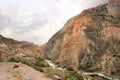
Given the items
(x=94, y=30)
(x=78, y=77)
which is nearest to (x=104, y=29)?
(x=94, y=30)

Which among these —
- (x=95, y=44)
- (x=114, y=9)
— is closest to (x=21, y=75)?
(x=95, y=44)

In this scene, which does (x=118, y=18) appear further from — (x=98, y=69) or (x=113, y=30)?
(x=98, y=69)

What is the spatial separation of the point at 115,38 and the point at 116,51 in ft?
25.8

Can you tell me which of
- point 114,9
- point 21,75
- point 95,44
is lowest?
point 21,75

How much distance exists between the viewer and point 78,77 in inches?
1339

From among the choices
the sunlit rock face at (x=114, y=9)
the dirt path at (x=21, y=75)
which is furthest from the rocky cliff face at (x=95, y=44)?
the dirt path at (x=21, y=75)

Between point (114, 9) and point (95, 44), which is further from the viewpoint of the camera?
point (114, 9)

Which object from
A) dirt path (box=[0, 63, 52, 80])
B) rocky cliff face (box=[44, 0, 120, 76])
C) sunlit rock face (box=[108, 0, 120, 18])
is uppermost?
sunlit rock face (box=[108, 0, 120, 18])

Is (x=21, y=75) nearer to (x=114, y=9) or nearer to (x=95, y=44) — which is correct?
(x=95, y=44)

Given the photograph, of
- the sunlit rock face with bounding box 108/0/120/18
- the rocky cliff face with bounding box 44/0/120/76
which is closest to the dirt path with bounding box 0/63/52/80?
the rocky cliff face with bounding box 44/0/120/76

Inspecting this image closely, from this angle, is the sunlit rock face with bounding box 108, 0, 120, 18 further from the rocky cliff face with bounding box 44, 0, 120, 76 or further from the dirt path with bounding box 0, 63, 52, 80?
the dirt path with bounding box 0, 63, 52, 80

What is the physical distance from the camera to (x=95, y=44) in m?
175

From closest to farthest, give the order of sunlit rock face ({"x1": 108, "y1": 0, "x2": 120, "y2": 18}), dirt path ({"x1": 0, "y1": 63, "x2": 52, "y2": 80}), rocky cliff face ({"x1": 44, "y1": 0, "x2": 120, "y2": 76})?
1. dirt path ({"x1": 0, "y1": 63, "x2": 52, "y2": 80})
2. rocky cliff face ({"x1": 44, "y1": 0, "x2": 120, "y2": 76})
3. sunlit rock face ({"x1": 108, "y1": 0, "x2": 120, "y2": 18})

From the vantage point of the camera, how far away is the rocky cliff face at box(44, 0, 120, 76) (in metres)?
161
